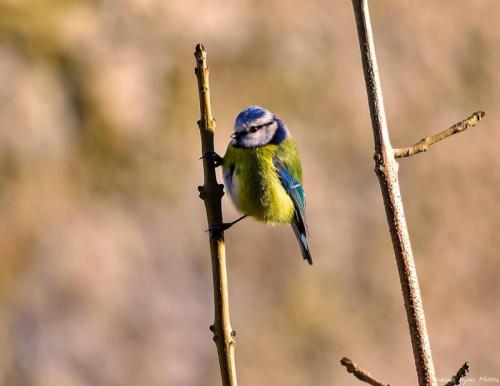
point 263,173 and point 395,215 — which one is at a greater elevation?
point 263,173

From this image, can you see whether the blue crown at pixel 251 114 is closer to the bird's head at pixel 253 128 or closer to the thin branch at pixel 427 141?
the bird's head at pixel 253 128

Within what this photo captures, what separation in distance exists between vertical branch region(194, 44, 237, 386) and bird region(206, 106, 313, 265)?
170cm

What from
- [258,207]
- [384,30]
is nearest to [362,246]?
[384,30]

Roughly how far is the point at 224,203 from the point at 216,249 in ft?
17.1

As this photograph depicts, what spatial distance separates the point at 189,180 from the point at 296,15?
7.39 feet

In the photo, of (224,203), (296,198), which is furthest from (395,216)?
(224,203)

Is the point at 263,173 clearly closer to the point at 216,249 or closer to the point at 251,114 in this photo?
the point at 251,114

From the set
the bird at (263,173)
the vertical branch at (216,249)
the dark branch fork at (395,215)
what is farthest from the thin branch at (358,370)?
the bird at (263,173)

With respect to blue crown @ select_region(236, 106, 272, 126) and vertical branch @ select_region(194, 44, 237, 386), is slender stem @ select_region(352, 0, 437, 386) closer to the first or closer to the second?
vertical branch @ select_region(194, 44, 237, 386)

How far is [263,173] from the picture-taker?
12.3ft

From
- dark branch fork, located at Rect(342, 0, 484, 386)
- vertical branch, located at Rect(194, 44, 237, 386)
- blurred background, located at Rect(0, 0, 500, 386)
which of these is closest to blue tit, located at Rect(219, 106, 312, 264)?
vertical branch, located at Rect(194, 44, 237, 386)

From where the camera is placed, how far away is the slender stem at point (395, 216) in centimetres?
125

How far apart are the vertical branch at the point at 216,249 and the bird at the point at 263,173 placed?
5.56 ft

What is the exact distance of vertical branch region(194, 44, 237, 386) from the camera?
1673 mm
